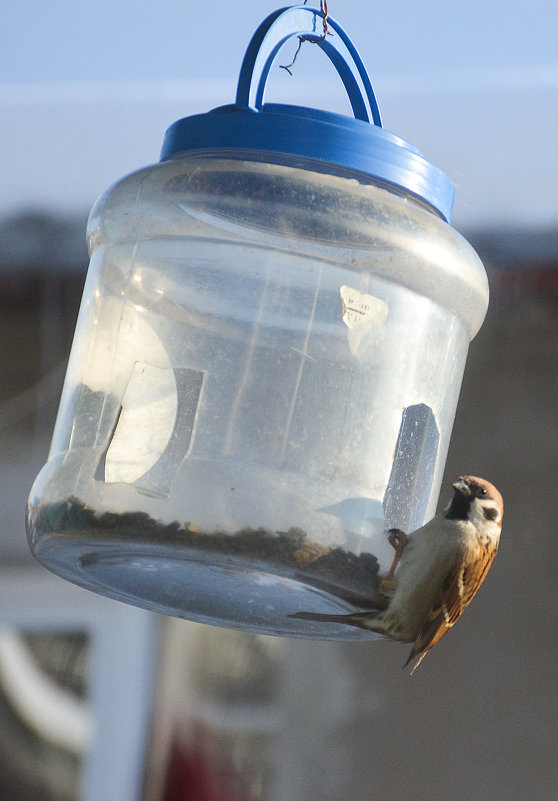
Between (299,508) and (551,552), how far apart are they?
6.65 feet

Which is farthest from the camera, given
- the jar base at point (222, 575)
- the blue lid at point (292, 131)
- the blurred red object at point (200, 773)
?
the blurred red object at point (200, 773)

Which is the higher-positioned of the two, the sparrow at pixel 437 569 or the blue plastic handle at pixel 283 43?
the blue plastic handle at pixel 283 43

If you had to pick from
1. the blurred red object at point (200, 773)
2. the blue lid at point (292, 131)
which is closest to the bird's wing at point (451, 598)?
the blue lid at point (292, 131)

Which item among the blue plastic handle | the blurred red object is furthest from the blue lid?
the blurred red object

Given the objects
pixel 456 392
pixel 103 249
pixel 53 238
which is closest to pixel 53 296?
pixel 53 238

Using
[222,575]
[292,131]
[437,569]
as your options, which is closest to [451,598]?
[437,569]

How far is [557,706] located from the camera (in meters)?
2.81

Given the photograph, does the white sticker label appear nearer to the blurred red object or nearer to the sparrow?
the sparrow

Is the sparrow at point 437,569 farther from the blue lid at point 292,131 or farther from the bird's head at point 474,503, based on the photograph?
the blue lid at point 292,131

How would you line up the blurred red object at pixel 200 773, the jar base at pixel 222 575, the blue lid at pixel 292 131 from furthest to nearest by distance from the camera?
the blurred red object at pixel 200 773 < the blue lid at pixel 292 131 < the jar base at pixel 222 575

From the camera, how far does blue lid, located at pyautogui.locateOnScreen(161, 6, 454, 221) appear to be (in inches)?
43.3

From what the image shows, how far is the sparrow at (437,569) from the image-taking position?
43.4 inches

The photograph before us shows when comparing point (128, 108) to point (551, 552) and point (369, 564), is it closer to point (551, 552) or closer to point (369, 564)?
point (551, 552)

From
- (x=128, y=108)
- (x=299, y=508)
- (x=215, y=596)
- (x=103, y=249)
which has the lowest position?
(x=215, y=596)
